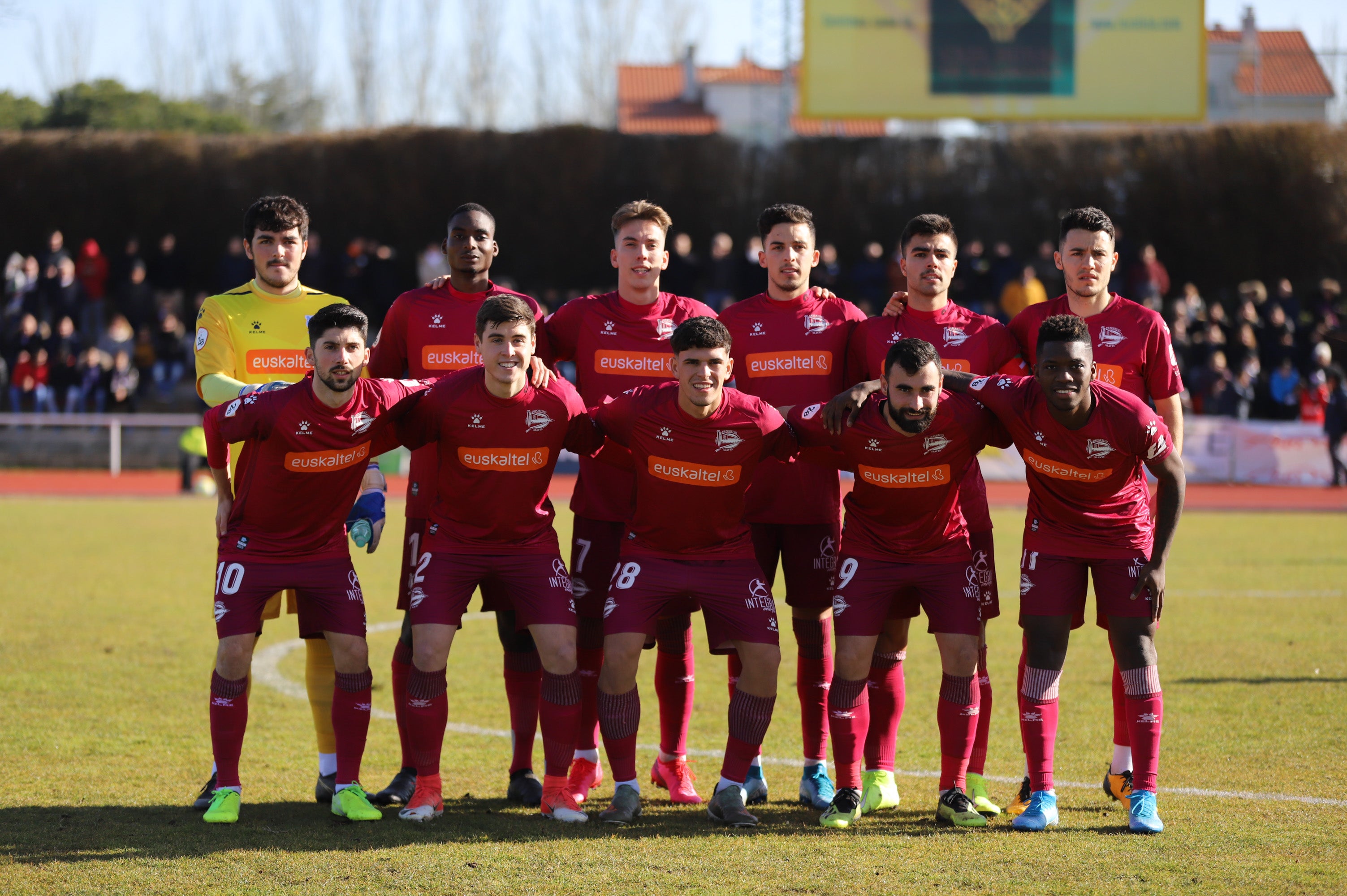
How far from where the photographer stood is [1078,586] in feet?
18.0

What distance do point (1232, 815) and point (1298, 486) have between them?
54.3 feet

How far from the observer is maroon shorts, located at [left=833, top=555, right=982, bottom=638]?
5.48 m

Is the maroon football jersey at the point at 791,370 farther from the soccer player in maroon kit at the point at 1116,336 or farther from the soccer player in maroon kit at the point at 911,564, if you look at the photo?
the soccer player in maroon kit at the point at 1116,336

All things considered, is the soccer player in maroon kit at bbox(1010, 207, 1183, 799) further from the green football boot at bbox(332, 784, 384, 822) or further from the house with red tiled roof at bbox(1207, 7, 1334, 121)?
the house with red tiled roof at bbox(1207, 7, 1334, 121)

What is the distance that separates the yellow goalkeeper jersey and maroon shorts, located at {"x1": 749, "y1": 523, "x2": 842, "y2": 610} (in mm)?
2194

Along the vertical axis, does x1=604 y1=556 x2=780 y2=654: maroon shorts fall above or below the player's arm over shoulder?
below

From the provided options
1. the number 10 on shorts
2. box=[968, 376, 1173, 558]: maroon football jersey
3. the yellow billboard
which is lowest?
the number 10 on shorts

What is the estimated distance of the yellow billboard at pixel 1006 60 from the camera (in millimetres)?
24641

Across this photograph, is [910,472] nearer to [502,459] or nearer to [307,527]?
[502,459]

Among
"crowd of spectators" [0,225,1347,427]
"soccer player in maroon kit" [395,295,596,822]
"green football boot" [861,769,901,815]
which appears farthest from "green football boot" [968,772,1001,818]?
"crowd of spectators" [0,225,1347,427]

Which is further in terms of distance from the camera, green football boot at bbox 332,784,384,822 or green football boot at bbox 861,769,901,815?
green football boot at bbox 861,769,901,815

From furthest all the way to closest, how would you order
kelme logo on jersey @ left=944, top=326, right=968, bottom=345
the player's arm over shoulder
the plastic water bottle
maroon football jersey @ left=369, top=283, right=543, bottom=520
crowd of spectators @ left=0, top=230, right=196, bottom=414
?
crowd of spectators @ left=0, top=230, right=196, bottom=414, maroon football jersey @ left=369, top=283, right=543, bottom=520, kelme logo on jersey @ left=944, top=326, right=968, bottom=345, the plastic water bottle, the player's arm over shoulder

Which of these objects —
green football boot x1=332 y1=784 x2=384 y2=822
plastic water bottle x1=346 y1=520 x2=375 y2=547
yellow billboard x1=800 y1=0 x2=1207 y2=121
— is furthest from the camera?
yellow billboard x1=800 y1=0 x2=1207 y2=121

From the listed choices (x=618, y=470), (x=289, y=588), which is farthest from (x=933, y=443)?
(x=289, y=588)
